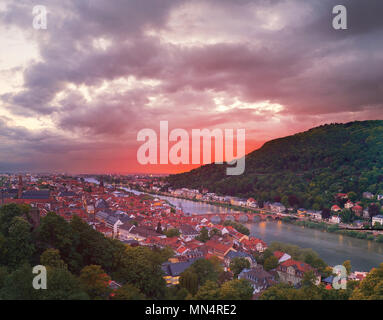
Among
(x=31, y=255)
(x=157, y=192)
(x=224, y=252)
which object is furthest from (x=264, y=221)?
(x=157, y=192)

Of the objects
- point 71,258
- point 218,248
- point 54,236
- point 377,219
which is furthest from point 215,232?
point 377,219

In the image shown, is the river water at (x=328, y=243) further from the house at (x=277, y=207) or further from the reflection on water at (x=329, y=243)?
the house at (x=277, y=207)

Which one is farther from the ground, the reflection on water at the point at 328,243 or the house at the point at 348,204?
the house at the point at 348,204

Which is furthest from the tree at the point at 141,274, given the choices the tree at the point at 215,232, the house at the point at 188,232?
the tree at the point at 215,232

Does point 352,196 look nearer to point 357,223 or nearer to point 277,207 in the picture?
point 277,207

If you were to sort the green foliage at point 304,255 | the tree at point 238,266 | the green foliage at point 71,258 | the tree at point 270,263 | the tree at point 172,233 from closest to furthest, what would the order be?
the green foliage at point 71,258
the tree at point 238,266
the green foliage at point 304,255
the tree at point 270,263
the tree at point 172,233
